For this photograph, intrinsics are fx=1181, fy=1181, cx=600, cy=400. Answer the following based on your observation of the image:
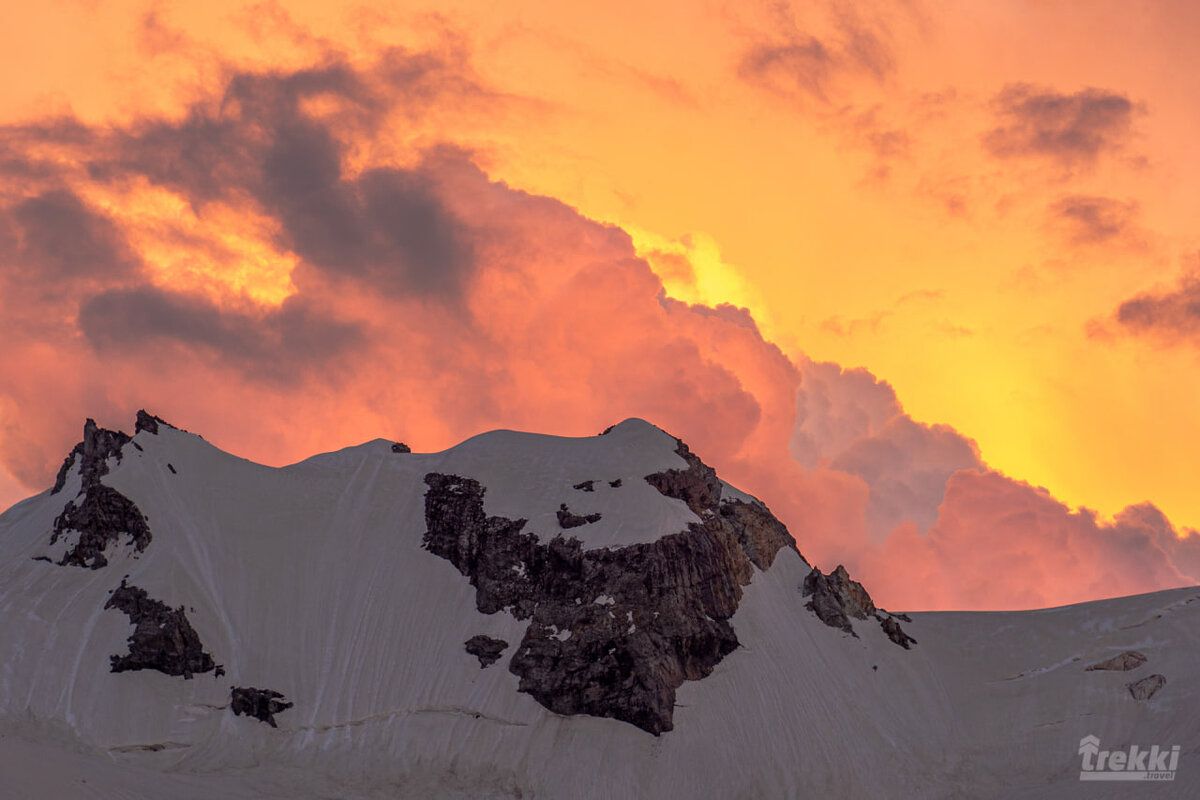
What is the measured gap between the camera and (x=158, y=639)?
12888 centimetres

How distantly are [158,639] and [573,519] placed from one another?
163 feet

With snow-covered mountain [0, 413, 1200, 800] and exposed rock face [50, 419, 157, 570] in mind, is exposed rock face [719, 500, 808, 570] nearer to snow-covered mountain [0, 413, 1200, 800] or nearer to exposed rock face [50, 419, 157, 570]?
snow-covered mountain [0, 413, 1200, 800]

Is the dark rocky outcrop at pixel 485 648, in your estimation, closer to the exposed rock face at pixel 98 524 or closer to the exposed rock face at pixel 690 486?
the exposed rock face at pixel 690 486

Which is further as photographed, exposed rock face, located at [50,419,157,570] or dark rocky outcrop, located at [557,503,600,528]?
dark rocky outcrop, located at [557,503,600,528]

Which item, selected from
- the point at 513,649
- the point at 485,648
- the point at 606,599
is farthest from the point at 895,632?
the point at 485,648

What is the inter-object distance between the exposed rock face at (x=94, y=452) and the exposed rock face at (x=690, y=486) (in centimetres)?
6813

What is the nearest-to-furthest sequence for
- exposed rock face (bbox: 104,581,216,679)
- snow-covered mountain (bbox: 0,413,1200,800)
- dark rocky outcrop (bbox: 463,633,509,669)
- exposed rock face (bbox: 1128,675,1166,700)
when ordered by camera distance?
snow-covered mountain (bbox: 0,413,1200,800)
exposed rock face (bbox: 104,581,216,679)
exposed rock face (bbox: 1128,675,1166,700)
dark rocky outcrop (bbox: 463,633,509,669)

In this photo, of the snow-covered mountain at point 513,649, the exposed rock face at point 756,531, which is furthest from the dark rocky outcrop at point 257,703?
the exposed rock face at point 756,531

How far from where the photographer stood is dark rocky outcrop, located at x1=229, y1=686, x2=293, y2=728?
128m

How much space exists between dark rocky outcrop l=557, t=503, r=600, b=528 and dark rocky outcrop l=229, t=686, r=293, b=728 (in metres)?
38.4

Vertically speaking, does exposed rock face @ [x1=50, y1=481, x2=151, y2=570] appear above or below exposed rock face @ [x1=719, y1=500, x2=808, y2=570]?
below

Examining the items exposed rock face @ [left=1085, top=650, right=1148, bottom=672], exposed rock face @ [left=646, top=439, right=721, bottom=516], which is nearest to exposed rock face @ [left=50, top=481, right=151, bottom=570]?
exposed rock face @ [left=646, top=439, right=721, bottom=516]

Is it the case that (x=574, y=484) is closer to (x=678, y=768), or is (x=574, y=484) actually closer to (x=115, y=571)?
(x=678, y=768)

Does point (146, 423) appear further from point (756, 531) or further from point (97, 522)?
point (756, 531)
